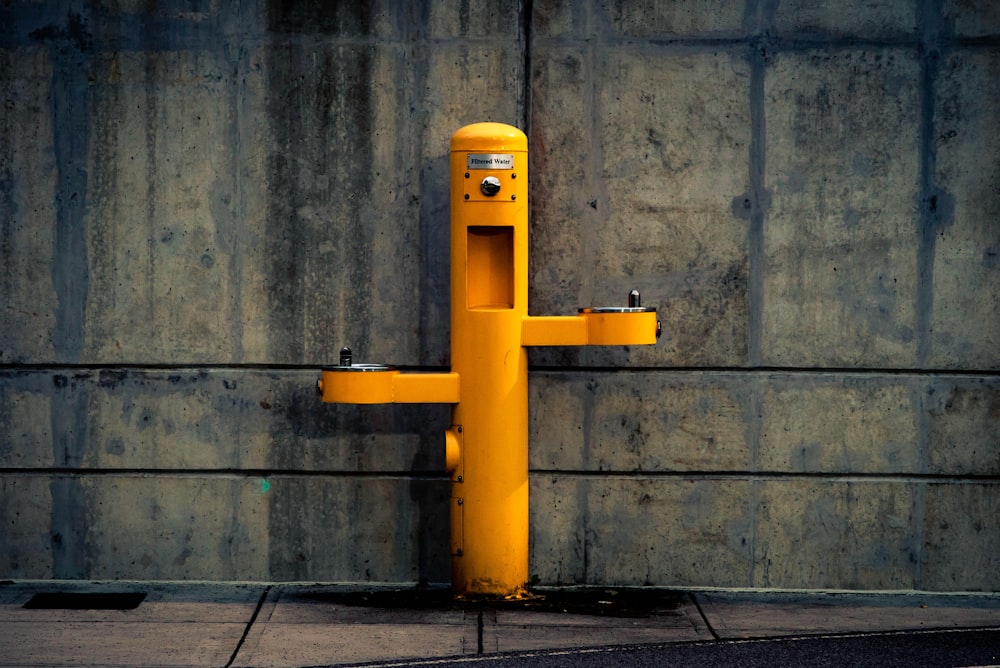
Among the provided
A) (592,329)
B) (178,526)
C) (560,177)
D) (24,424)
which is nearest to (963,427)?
(592,329)

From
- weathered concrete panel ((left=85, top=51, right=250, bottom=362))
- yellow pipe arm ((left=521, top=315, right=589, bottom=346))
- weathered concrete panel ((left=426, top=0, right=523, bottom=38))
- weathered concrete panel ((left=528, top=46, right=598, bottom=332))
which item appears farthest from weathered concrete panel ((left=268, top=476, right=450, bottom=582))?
weathered concrete panel ((left=426, top=0, right=523, bottom=38))

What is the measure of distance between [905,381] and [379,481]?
2.64m

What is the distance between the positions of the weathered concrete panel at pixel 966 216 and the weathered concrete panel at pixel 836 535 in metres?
0.75

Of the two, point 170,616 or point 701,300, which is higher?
point 701,300

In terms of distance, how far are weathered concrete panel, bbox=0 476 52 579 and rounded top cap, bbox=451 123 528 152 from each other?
2693 millimetres

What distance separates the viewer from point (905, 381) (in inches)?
253

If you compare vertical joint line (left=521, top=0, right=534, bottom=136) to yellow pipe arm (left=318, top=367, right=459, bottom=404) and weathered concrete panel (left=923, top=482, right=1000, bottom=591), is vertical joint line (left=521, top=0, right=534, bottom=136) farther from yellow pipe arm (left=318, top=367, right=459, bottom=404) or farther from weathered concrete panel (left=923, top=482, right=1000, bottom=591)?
weathered concrete panel (left=923, top=482, right=1000, bottom=591)

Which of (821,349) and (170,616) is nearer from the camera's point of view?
(170,616)

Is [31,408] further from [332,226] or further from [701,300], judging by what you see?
[701,300]

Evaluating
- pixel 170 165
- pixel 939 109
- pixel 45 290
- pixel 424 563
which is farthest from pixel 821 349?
pixel 45 290

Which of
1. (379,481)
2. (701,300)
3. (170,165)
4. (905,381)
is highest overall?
(170,165)

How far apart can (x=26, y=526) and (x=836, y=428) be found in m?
4.05

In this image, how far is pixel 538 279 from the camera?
6434 millimetres

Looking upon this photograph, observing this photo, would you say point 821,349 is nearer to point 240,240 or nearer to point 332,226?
point 332,226
